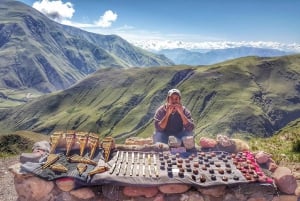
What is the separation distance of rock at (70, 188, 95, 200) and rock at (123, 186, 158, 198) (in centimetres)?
107

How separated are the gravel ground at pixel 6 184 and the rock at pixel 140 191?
5.21 m

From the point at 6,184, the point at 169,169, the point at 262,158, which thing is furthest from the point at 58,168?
the point at 262,158

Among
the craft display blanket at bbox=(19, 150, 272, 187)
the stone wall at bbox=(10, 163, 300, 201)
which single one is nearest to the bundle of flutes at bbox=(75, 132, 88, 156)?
the craft display blanket at bbox=(19, 150, 272, 187)

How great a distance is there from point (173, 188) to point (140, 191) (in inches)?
39.4

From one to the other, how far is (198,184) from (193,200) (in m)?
0.60

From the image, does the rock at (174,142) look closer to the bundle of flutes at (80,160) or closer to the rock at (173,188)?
the rock at (173,188)

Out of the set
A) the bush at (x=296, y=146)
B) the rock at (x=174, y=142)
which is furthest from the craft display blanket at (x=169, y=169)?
the bush at (x=296, y=146)

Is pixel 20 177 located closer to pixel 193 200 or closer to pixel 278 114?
pixel 193 200

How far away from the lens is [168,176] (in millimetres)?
10094

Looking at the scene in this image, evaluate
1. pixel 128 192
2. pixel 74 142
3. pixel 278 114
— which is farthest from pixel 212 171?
pixel 278 114

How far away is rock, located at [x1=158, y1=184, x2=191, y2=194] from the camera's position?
10.0 meters

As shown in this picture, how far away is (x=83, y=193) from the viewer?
1019 cm

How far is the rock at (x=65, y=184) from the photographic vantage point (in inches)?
395

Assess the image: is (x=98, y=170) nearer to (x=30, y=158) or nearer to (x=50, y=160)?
(x=50, y=160)
